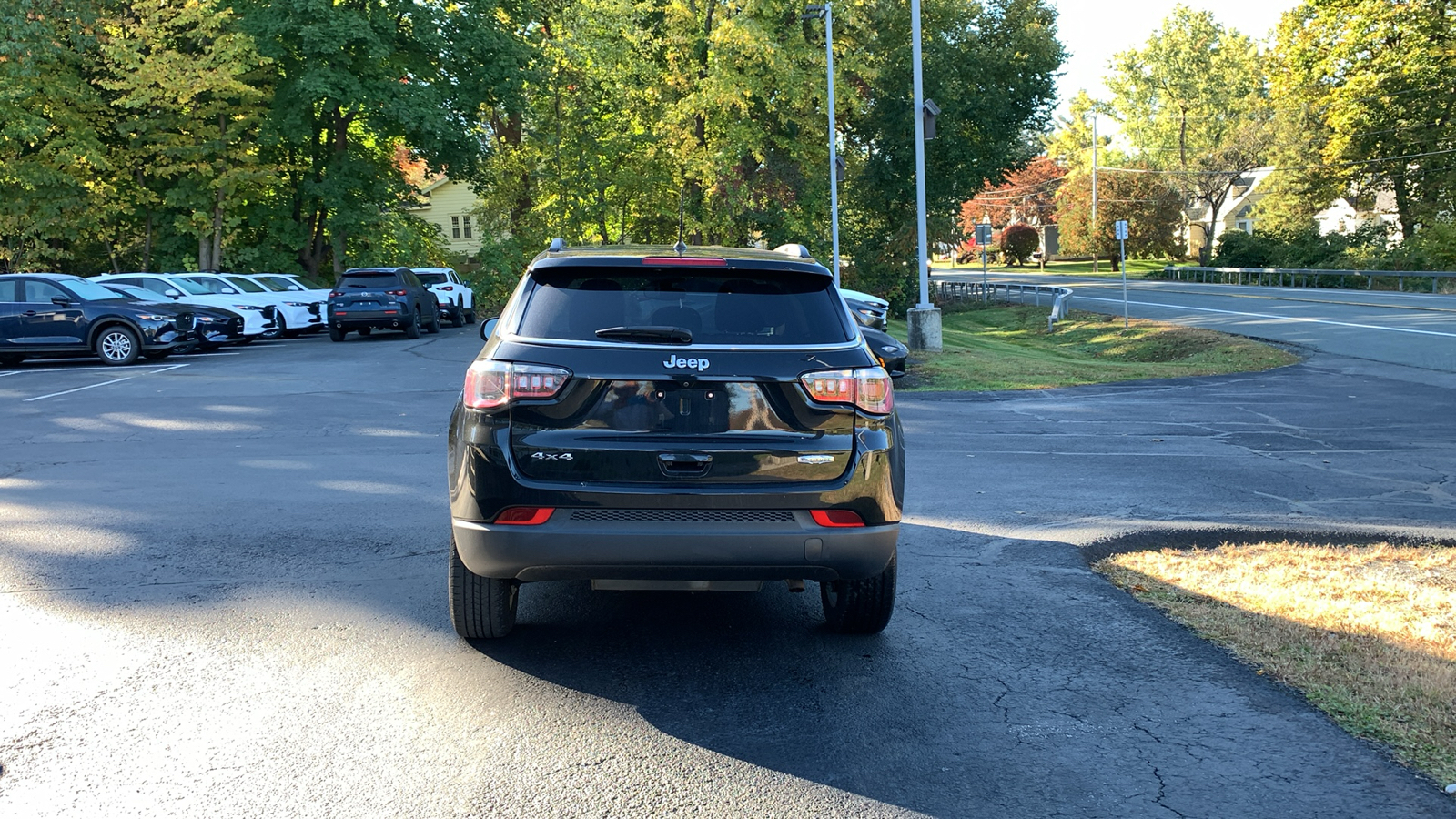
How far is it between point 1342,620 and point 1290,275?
181 ft

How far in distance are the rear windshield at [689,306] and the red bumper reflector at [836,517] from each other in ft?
2.34

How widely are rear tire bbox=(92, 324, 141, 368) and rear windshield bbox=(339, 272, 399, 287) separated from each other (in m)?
6.03

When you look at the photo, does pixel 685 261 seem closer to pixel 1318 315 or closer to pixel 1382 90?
pixel 1318 315

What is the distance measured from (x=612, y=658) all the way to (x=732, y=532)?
1.04 meters

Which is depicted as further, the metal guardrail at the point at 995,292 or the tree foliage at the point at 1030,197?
the tree foliage at the point at 1030,197

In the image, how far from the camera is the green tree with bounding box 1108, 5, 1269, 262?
93688 mm

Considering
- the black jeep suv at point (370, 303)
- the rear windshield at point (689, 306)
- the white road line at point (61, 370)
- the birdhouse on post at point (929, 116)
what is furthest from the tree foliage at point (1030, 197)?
the rear windshield at point (689, 306)

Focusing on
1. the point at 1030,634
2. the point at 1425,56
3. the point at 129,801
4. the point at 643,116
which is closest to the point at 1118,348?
the point at 643,116

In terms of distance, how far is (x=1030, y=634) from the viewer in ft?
19.2

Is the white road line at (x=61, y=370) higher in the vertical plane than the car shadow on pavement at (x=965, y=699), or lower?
higher

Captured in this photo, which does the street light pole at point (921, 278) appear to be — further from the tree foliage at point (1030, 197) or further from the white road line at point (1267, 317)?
the tree foliage at point (1030, 197)

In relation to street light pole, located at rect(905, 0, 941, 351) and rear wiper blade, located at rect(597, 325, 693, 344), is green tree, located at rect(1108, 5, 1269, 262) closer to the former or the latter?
street light pole, located at rect(905, 0, 941, 351)

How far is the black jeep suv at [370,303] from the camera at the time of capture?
26.9 metres

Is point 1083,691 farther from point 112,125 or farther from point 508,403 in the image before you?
point 112,125
